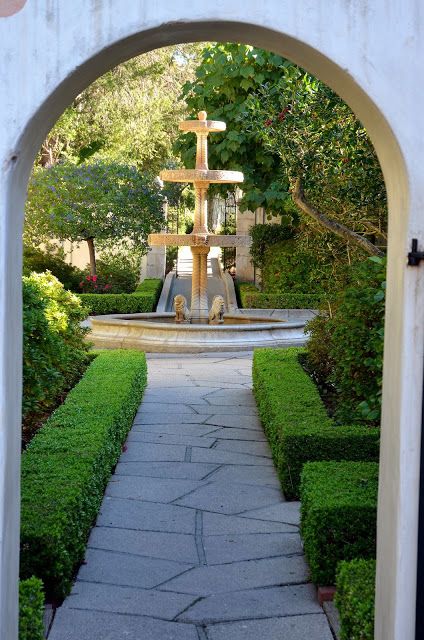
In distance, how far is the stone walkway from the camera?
4.30 metres

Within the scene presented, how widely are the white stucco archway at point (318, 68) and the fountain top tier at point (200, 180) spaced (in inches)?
448

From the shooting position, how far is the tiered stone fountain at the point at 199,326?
13.9 meters

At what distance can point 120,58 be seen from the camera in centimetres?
346

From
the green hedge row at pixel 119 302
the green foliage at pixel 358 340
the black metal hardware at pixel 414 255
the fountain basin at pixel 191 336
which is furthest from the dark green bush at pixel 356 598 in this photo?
the green hedge row at pixel 119 302

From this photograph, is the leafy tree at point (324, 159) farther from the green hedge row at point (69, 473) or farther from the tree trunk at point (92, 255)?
the tree trunk at point (92, 255)

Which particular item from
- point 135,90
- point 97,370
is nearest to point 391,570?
point 97,370

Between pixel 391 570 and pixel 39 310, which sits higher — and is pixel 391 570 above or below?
below

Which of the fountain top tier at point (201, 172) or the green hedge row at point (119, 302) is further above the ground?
the fountain top tier at point (201, 172)

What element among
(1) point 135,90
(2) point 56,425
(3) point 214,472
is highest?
(1) point 135,90

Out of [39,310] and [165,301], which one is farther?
[165,301]

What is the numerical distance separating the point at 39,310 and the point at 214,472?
6.15 feet

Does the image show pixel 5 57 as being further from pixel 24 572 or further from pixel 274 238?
pixel 274 238

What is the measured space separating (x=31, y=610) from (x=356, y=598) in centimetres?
132

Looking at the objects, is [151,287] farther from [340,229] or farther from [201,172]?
[340,229]
